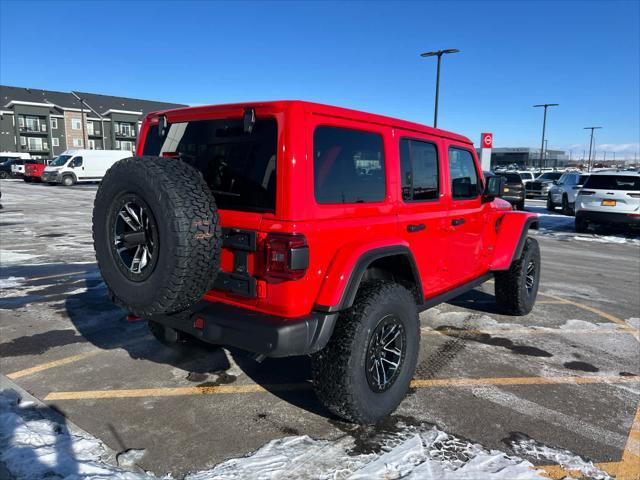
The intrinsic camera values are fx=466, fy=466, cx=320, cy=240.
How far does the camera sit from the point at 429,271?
3.73 m

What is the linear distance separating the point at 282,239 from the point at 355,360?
90 cm

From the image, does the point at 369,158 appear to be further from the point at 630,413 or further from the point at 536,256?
the point at 536,256

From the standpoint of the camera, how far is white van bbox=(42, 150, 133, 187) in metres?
28.7

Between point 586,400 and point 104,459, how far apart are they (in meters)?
3.34

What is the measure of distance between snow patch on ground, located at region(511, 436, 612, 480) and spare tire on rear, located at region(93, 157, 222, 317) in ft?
7.11

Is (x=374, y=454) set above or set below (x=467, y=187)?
below

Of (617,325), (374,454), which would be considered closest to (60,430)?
(374,454)

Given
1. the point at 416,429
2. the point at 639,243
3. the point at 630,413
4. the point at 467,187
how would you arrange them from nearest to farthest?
1. the point at 416,429
2. the point at 630,413
3. the point at 467,187
4. the point at 639,243

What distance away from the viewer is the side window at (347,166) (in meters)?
2.80

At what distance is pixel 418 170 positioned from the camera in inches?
144

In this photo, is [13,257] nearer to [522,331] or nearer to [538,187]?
[522,331]

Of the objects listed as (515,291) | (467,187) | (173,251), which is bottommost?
(515,291)

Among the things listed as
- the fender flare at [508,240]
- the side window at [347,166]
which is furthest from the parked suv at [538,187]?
the side window at [347,166]

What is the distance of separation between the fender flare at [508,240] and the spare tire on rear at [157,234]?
11.1 feet
